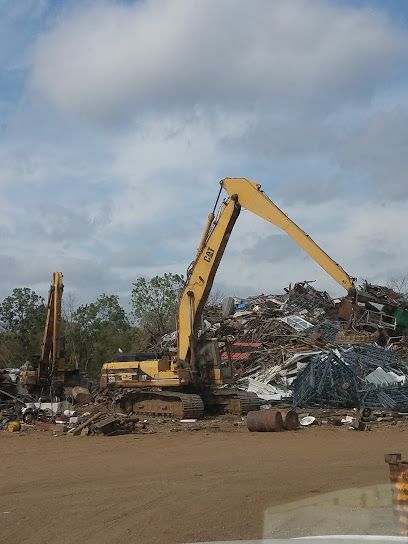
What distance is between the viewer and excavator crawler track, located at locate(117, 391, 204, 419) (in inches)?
851

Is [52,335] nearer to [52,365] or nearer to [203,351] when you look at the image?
[52,365]

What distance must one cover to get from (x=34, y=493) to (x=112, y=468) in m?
2.68

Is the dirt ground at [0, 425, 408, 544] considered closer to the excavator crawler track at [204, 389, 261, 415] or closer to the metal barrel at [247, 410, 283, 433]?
the metal barrel at [247, 410, 283, 433]

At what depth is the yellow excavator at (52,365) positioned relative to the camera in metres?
29.5

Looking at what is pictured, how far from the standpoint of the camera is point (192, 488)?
10.1 m

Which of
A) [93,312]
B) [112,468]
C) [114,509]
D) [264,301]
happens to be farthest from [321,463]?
[93,312]

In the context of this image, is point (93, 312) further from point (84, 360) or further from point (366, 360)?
point (366, 360)

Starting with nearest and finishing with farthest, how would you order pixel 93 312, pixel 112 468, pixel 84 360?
pixel 112 468, pixel 84 360, pixel 93 312

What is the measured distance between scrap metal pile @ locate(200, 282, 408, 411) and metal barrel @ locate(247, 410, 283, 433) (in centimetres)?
584

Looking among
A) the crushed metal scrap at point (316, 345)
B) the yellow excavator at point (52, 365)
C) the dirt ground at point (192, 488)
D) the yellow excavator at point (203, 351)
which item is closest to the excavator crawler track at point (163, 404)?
the yellow excavator at point (203, 351)

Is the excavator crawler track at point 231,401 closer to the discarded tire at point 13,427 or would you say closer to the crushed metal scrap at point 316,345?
the crushed metal scrap at point 316,345

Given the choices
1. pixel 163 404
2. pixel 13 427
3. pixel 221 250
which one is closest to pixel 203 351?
pixel 163 404

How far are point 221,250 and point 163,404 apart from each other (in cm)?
519

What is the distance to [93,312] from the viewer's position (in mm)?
55594
